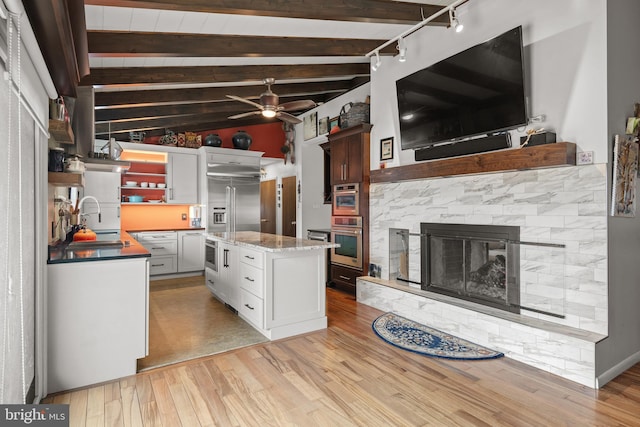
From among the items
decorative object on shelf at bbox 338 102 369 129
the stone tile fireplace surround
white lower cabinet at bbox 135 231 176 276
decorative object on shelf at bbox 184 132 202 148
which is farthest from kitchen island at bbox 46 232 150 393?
decorative object on shelf at bbox 184 132 202 148

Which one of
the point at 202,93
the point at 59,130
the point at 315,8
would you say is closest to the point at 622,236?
the point at 315,8

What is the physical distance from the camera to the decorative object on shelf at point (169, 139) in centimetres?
660

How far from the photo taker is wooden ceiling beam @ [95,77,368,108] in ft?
15.5

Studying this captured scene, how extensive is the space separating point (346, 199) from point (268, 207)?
3751 millimetres

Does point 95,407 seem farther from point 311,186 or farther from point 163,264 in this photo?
point 311,186

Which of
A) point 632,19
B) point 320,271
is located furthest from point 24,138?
point 632,19

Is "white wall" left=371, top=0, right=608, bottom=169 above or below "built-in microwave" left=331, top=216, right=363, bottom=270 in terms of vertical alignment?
above

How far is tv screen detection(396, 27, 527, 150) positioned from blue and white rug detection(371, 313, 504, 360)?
193cm

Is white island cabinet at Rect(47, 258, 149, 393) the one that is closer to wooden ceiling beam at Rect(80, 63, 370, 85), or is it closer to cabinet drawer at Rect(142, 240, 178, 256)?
wooden ceiling beam at Rect(80, 63, 370, 85)

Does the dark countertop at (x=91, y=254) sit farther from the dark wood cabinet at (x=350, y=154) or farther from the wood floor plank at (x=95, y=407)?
the dark wood cabinet at (x=350, y=154)

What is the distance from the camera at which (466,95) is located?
337 centimetres

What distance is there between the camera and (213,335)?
137 inches

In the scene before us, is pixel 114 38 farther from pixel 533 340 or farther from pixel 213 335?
pixel 533 340

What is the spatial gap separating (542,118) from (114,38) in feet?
12.4
